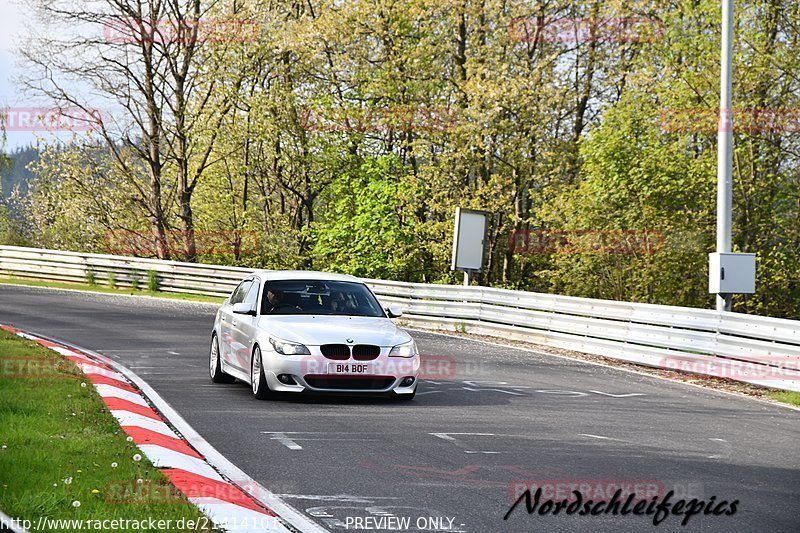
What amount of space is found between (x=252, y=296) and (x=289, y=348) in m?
1.97

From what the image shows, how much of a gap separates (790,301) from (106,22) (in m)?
25.4

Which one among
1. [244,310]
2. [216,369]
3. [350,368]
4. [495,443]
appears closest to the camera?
[495,443]

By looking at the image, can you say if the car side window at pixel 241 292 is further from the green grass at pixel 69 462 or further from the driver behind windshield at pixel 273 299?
the green grass at pixel 69 462

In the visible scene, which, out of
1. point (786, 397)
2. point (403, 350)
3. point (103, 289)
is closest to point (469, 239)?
point (786, 397)

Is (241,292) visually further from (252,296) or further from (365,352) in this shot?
(365,352)

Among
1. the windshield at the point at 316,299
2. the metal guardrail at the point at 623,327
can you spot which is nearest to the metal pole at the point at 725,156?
the metal guardrail at the point at 623,327

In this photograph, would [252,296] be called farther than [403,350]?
Yes

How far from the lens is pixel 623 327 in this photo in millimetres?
18953

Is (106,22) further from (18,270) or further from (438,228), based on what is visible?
(438,228)

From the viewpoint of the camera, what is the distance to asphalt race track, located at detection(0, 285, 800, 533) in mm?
6938

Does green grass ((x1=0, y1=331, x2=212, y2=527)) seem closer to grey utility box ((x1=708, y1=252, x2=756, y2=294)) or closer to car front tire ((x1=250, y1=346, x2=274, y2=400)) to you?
car front tire ((x1=250, y1=346, x2=274, y2=400))

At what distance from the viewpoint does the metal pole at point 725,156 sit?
17391 mm

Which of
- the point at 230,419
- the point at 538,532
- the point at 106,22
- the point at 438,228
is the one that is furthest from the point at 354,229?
the point at 538,532

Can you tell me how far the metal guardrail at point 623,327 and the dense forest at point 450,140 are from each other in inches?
340
